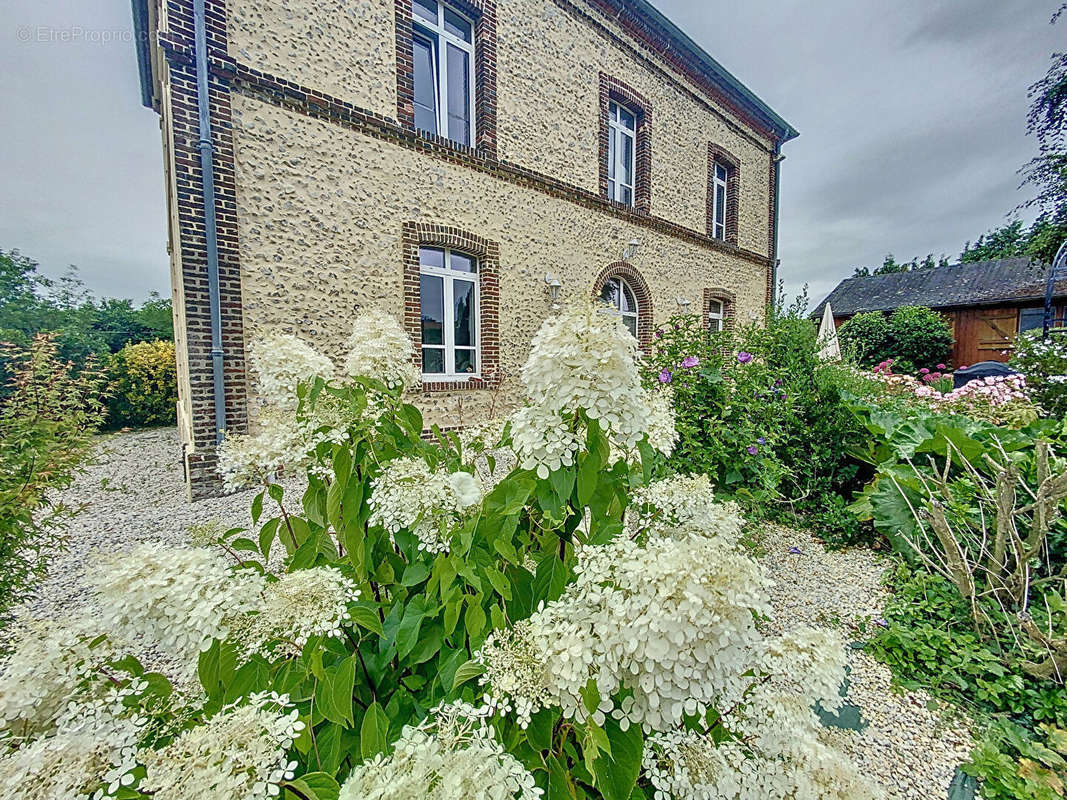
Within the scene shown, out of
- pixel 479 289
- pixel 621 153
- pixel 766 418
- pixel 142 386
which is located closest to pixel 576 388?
pixel 766 418

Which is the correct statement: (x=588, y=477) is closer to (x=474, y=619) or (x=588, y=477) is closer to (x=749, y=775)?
(x=474, y=619)

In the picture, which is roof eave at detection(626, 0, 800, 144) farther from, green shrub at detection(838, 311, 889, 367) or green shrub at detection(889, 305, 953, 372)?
green shrub at detection(889, 305, 953, 372)

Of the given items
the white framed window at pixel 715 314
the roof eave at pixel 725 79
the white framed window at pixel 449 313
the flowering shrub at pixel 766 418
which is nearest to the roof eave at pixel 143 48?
the white framed window at pixel 449 313

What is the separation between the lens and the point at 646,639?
585mm

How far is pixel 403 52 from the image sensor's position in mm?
5117

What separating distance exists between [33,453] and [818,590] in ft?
12.7

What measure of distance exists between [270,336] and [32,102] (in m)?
6.88

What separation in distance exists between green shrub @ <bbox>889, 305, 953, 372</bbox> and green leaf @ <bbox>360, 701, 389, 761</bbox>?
687 inches

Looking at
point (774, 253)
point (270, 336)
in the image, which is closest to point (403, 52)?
point (270, 336)

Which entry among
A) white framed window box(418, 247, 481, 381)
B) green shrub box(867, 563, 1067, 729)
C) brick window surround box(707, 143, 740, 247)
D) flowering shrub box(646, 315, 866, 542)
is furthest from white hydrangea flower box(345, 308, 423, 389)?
brick window surround box(707, 143, 740, 247)

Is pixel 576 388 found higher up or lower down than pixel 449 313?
lower down

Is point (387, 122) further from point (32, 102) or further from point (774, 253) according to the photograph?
point (774, 253)

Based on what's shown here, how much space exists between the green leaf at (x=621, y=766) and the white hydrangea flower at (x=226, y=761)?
17.9 inches

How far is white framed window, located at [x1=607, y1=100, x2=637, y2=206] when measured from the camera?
7688mm
